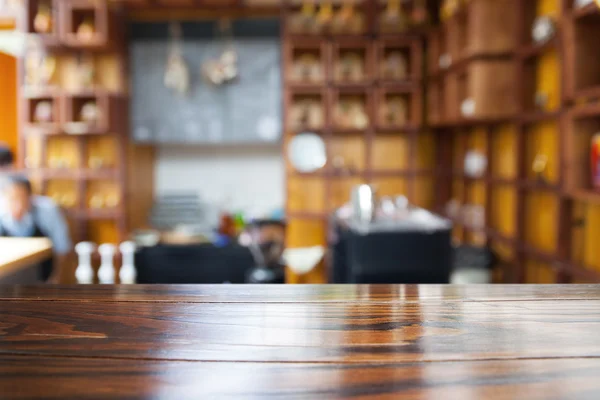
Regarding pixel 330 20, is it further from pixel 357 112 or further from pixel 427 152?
pixel 427 152

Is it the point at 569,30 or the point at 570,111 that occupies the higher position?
the point at 569,30

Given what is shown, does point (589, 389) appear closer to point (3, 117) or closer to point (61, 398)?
point (61, 398)

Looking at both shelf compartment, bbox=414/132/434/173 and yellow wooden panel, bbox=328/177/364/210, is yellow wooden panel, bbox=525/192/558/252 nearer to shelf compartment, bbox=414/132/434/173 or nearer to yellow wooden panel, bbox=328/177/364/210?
shelf compartment, bbox=414/132/434/173

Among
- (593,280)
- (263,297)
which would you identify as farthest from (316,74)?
(263,297)

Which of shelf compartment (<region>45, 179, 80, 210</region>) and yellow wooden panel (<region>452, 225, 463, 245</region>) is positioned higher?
shelf compartment (<region>45, 179, 80, 210</region>)

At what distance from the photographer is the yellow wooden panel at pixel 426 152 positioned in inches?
226

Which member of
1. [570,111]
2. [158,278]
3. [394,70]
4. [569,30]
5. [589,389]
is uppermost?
[394,70]

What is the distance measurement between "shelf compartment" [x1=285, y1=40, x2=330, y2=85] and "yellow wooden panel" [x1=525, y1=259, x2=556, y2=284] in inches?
102

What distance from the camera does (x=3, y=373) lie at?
0.64 m

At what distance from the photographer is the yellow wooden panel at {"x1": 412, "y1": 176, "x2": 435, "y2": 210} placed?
575 cm

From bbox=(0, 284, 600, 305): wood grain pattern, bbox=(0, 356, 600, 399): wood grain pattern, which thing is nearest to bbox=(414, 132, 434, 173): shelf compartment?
bbox=(0, 284, 600, 305): wood grain pattern

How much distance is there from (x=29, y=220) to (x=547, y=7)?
3370mm

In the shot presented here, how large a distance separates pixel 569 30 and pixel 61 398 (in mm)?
2779

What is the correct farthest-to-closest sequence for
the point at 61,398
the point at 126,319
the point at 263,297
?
the point at 263,297 < the point at 126,319 < the point at 61,398
